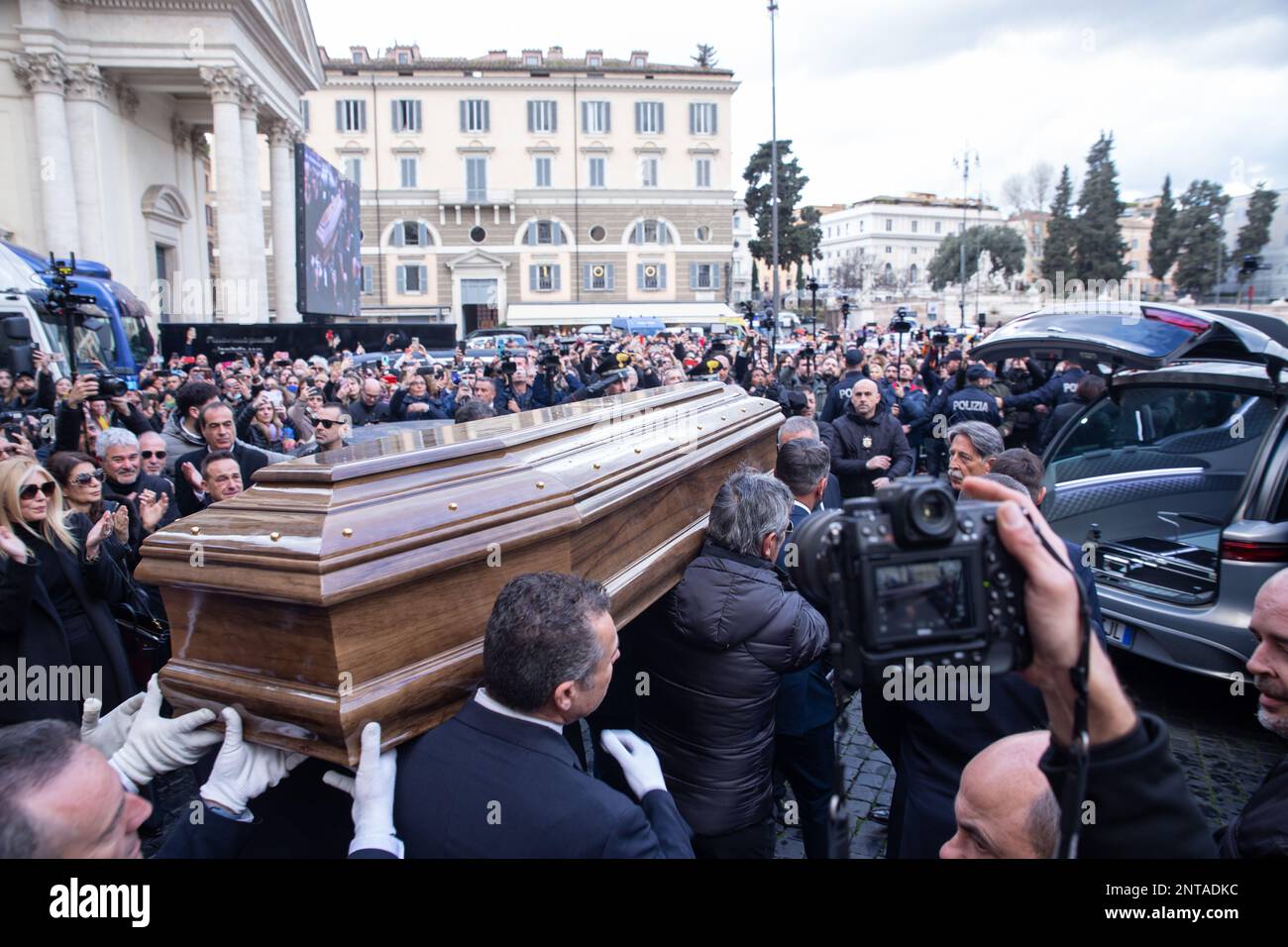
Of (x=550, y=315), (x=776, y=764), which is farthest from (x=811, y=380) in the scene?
(x=550, y=315)

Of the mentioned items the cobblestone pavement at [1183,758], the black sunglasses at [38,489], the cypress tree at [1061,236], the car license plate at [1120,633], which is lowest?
the cobblestone pavement at [1183,758]

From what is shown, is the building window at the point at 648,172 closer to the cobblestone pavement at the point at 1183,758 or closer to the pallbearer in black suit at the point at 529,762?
the cobblestone pavement at the point at 1183,758

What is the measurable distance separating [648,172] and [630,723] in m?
44.7

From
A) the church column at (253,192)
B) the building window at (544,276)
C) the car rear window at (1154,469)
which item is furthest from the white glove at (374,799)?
the building window at (544,276)

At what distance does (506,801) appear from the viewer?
4.65 ft

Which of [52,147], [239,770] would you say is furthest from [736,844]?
[52,147]

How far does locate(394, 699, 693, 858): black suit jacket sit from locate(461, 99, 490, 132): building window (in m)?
46.8

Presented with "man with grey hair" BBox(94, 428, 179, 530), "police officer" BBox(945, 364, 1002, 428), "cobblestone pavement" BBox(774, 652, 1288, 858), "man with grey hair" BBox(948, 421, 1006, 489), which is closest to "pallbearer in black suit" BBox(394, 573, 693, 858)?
"cobblestone pavement" BBox(774, 652, 1288, 858)

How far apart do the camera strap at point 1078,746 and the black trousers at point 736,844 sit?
5.04ft

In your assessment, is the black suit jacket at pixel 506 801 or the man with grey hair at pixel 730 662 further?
the man with grey hair at pixel 730 662

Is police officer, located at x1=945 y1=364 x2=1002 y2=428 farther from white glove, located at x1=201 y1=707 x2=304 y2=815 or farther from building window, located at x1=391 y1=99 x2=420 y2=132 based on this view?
building window, located at x1=391 y1=99 x2=420 y2=132

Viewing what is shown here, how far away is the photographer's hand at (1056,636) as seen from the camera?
3.25 feet

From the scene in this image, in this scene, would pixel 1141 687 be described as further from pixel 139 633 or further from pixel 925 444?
pixel 139 633

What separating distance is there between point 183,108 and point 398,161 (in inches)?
658
